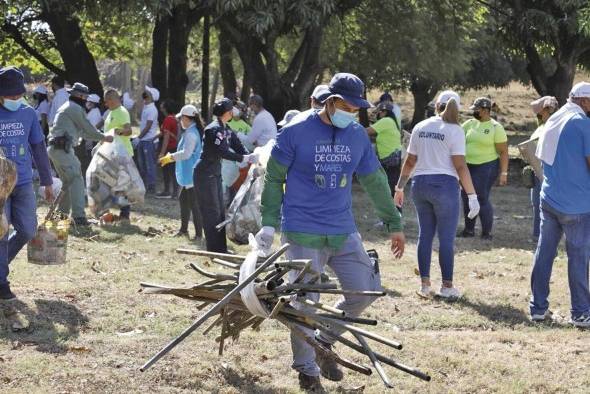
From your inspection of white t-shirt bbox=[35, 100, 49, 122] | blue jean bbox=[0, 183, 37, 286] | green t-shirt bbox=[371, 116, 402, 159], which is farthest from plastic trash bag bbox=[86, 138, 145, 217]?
white t-shirt bbox=[35, 100, 49, 122]

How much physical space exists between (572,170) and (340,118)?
2785 millimetres

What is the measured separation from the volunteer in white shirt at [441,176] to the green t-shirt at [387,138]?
4916mm

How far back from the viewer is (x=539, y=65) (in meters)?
23.8

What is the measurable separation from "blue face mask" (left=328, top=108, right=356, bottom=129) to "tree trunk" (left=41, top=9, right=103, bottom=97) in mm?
17494

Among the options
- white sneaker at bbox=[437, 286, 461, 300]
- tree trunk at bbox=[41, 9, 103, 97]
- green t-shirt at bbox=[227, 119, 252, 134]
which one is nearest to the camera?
white sneaker at bbox=[437, 286, 461, 300]

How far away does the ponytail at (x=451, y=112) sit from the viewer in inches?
353

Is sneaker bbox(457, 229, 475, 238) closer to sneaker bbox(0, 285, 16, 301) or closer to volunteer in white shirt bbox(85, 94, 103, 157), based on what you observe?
volunteer in white shirt bbox(85, 94, 103, 157)

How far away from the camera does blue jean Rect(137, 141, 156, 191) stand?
58.3ft

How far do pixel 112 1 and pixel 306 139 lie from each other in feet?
46.7

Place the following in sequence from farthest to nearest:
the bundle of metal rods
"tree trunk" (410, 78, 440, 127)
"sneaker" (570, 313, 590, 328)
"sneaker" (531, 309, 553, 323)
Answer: "tree trunk" (410, 78, 440, 127) < "sneaker" (531, 309, 553, 323) < "sneaker" (570, 313, 590, 328) < the bundle of metal rods

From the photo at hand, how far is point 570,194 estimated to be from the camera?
798 cm

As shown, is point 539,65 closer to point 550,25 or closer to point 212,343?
point 550,25

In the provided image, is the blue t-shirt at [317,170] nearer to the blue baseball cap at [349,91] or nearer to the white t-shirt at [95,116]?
the blue baseball cap at [349,91]

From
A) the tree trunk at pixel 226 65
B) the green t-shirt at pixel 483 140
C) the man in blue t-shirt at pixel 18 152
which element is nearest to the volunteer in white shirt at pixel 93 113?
the green t-shirt at pixel 483 140
